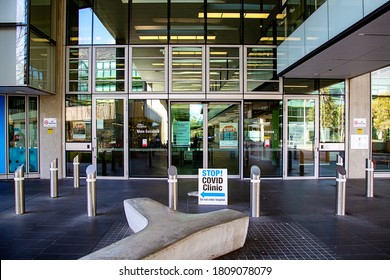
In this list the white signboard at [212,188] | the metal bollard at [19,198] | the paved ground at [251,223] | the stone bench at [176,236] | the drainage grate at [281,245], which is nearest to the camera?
the stone bench at [176,236]

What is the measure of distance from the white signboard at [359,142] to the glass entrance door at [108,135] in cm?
871

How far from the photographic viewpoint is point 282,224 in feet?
18.7

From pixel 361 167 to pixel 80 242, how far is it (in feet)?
34.2

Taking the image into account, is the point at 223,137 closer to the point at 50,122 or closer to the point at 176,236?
the point at 50,122

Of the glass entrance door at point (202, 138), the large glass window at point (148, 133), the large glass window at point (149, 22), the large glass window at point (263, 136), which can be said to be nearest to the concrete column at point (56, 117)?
the large glass window at point (148, 133)

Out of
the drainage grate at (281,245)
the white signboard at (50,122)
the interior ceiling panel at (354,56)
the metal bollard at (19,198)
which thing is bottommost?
the drainage grate at (281,245)

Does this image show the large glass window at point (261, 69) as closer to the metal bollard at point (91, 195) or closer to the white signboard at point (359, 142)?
the white signboard at point (359, 142)

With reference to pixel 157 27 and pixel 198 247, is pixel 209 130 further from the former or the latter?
pixel 198 247

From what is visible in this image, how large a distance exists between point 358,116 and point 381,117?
1.34 metres

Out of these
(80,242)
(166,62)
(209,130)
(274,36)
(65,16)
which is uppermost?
(65,16)

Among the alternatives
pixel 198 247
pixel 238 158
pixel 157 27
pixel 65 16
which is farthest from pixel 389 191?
pixel 65 16

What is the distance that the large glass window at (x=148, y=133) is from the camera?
10.7 m

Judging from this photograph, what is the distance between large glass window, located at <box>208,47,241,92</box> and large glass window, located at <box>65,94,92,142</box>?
480cm

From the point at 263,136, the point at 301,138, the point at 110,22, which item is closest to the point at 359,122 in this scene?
the point at 301,138
